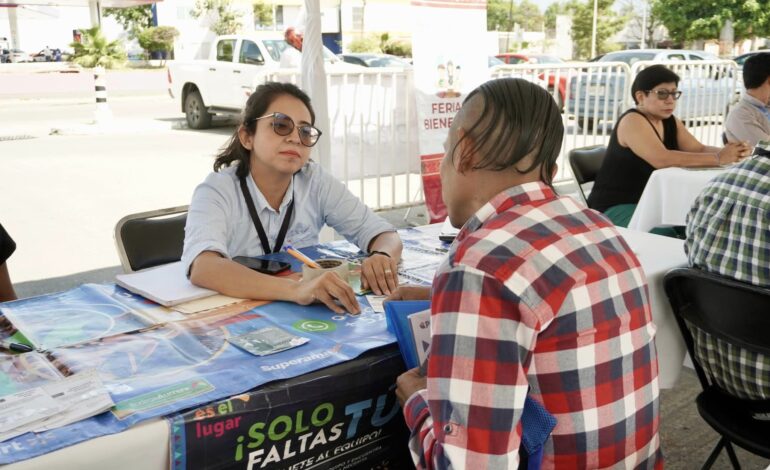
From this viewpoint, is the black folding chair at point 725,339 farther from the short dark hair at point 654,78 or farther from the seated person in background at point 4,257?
the short dark hair at point 654,78

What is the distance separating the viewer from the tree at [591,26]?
163 feet

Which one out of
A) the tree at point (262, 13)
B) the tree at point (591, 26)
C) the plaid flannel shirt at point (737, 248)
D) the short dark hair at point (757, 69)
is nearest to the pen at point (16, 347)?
the plaid flannel shirt at point (737, 248)

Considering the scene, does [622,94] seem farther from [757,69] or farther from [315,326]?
[315,326]

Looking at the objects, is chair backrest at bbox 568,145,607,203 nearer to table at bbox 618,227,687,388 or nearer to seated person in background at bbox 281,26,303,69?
table at bbox 618,227,687,388

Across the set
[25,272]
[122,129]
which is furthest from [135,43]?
[25,272]

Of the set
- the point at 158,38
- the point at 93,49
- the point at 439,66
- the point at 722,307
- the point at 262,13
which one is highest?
the point at 262,13

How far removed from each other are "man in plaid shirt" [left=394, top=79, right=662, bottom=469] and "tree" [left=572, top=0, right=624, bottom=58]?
5144 centimetres

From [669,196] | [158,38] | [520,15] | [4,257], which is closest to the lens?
[4,257]

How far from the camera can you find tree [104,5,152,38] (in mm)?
41469

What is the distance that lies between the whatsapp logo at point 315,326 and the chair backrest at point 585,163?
3.19 meters

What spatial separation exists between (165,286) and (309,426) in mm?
830

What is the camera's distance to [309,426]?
1441mm

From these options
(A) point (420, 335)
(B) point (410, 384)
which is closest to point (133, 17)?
(A) point (420, 335)

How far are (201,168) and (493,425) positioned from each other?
28.7 feet
